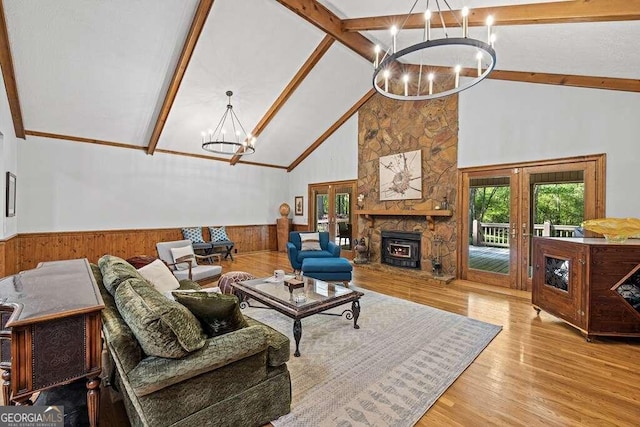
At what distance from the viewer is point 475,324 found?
10.9 feet

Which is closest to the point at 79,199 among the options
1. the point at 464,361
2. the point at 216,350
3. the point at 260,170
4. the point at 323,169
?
the point at 260,170

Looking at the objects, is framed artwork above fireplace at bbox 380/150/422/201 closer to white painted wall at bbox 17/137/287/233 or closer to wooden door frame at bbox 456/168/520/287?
wooden door frame at bbox 456/168/520/287

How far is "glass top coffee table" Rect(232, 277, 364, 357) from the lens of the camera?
106 inches

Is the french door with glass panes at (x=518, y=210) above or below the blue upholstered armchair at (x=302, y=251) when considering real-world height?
above

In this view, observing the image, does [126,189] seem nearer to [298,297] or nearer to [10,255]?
[10,255]

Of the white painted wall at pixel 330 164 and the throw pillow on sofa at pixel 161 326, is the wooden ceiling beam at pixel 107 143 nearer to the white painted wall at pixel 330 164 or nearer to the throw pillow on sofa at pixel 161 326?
the white painted wall at pixel 330 164

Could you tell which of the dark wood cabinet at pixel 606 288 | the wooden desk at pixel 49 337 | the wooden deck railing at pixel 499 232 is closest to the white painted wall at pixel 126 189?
the wooden desk at pixel 49 337

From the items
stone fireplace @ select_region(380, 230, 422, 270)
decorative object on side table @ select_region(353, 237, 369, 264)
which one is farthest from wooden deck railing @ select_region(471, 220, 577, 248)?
decorative object on side table @ select_region(353, 237, 369, 264)

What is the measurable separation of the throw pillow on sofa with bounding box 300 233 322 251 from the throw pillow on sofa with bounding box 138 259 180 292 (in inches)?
107

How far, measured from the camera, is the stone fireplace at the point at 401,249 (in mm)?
5879

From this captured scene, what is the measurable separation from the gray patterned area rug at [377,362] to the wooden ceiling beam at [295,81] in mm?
4400

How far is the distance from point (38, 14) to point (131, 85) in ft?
4.64

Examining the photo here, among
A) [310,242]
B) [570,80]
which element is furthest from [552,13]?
[310,242]

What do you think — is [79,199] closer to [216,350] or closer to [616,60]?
[216,350]
